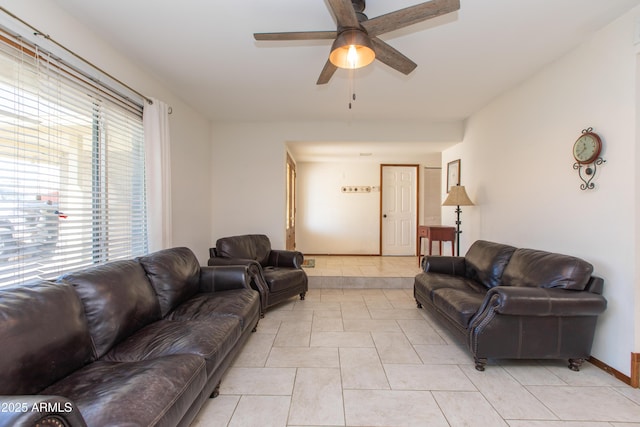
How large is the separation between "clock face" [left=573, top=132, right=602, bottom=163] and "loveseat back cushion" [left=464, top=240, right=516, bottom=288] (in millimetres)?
976

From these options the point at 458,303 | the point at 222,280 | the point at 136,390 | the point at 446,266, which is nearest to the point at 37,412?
the point at 136,390

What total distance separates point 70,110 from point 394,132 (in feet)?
12.1

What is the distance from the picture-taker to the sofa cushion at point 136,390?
3.46 ft

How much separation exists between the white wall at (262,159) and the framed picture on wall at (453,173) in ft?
1.53

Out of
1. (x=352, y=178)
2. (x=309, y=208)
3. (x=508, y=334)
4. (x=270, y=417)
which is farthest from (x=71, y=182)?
(x=352, y=178)

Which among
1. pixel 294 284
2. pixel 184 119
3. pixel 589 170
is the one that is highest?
pixel 184 119

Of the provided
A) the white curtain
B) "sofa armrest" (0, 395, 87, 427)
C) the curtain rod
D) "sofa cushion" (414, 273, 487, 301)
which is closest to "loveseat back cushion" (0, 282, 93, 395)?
"sofa armrest" (0, 395, 87, 427)

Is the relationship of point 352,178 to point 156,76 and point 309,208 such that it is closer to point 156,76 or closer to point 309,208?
point 309,208

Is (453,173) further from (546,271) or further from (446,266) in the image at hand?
(546,271)

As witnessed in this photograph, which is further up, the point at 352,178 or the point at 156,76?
the point at 156,76

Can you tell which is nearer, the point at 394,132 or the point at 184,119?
the point at 184,119

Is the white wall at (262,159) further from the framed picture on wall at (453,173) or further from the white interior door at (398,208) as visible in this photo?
the white interior door at (398,208)

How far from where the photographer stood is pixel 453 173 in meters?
4.70

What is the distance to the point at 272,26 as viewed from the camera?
2078mm
